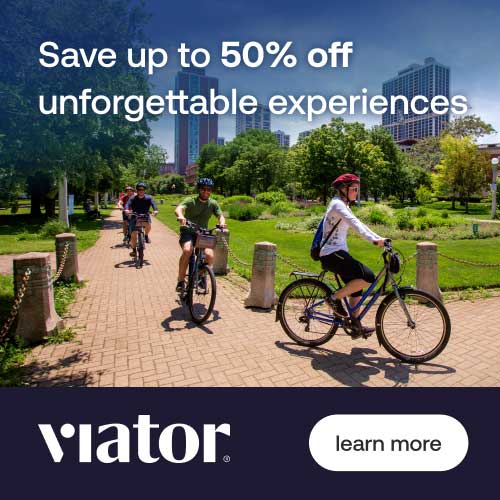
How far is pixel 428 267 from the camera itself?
657 cm

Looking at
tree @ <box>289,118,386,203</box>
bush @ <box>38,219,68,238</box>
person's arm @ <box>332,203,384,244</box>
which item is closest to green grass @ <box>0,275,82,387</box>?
person's arm @ <box>332,203,384,244</box>

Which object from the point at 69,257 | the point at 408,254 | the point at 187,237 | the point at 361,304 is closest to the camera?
the point at 361,304

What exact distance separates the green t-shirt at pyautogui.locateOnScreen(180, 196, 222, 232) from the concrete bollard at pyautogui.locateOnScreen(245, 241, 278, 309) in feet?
3.14

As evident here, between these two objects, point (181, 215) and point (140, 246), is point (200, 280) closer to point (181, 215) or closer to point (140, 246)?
point (181, 215)

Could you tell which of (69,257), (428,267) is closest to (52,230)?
(69,257)

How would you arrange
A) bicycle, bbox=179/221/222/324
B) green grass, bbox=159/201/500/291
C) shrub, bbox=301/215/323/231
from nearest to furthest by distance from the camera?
bicycle, bbox=179/221/222/324, green grass, bbox=159/201/500/291, shrub, bbox=301/215/323/231

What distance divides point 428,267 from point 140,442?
17.5ft

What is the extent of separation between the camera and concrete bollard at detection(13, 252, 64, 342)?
493 centimetres

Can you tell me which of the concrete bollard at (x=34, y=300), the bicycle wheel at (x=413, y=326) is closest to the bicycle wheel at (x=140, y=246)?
the concrete bollard at (x=34, y=300)

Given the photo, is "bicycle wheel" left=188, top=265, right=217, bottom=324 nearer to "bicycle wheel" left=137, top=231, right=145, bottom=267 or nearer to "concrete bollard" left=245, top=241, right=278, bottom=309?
"concrete bollard" left=245, top=241, right=278, bottom=309

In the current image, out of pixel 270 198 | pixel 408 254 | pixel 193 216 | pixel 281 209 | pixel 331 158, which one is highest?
pixel 331 158

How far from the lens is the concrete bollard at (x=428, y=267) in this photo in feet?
21.4

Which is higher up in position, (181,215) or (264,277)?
(181,215)

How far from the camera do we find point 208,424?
3080 mm
